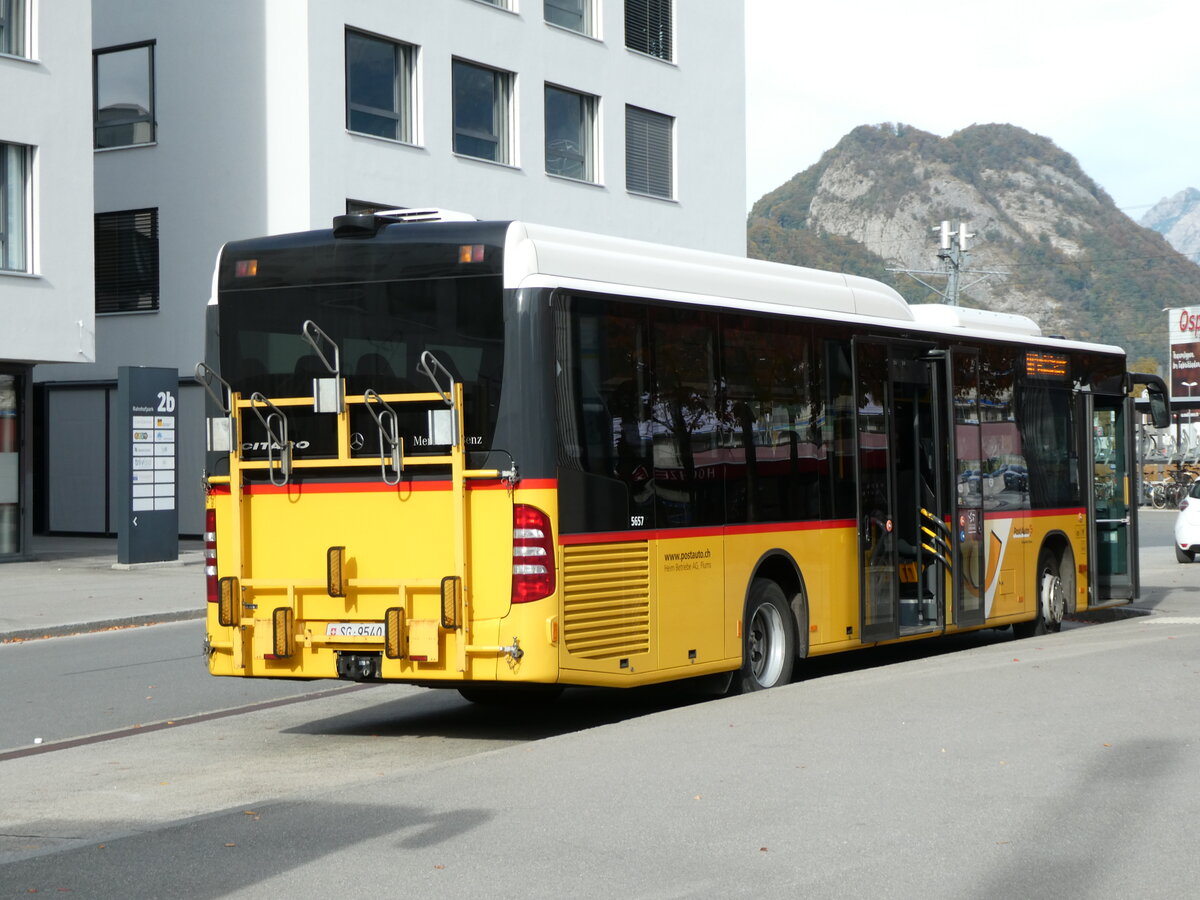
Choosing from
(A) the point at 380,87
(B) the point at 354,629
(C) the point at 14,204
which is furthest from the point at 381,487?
(A) the point at 380,87

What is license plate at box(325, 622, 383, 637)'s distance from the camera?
31.7ft

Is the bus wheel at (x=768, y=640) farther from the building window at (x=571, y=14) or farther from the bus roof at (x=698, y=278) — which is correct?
the building window at (x=571, y=14)

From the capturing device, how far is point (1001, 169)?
615ft

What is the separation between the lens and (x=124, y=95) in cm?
3344

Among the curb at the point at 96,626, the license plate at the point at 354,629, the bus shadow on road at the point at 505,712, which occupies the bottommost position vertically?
the bus shadow on road at the point at 505,712

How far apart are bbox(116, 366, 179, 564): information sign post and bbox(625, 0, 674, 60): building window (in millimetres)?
16972

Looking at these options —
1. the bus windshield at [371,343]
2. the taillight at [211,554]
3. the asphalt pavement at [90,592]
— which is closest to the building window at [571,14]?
the asphalt pavement at [90,592]

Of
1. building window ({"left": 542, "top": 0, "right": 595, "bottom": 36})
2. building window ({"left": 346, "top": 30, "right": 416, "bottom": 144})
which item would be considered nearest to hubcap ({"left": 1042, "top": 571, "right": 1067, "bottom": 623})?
building window ({"left": 346, "top": 30, "right": 416, "bottom": 144})

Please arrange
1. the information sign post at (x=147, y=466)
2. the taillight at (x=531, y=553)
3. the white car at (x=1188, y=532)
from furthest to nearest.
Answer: the white car at (x=1188, y=532) → the information sign post at (x=147, y=466) → the taillight at (x=531, y=553)

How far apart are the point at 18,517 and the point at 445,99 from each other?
39.8ft

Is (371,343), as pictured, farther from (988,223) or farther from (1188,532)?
(988,223)

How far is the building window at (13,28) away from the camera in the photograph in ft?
85.0

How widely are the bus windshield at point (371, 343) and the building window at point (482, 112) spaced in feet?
79.3

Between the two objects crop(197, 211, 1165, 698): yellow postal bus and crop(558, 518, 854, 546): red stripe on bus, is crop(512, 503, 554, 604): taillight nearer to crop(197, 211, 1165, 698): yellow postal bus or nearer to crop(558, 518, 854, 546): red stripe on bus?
crop(197, 211, 1165, 698): yellow postal bus
